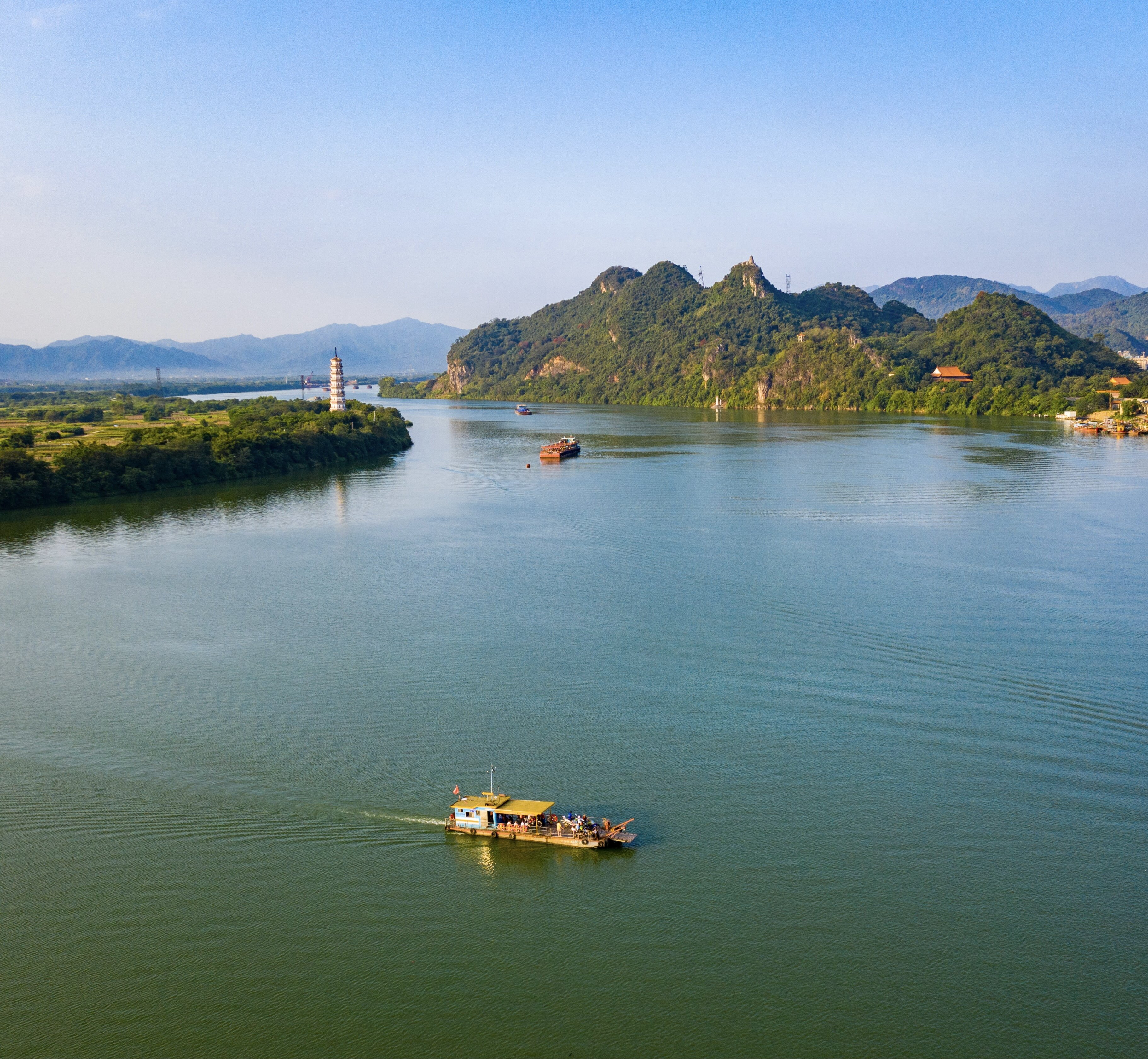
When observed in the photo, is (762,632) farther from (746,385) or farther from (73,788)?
(746,385)

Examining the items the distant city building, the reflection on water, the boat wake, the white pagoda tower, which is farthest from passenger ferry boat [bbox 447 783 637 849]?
the distant city building

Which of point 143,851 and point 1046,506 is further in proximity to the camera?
point 1046,506

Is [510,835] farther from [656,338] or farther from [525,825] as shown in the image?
[656,338]

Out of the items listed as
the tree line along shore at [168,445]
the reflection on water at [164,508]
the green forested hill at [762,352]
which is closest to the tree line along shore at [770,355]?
the green forested hill at [762,352]

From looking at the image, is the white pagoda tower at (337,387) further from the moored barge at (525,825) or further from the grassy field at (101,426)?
the moored barge at (525,825)

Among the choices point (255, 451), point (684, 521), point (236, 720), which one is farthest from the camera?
point (255, 451)

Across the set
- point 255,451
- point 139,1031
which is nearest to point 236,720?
point 139,1031

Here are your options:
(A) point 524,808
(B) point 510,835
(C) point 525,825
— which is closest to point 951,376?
(A) point 524,808
